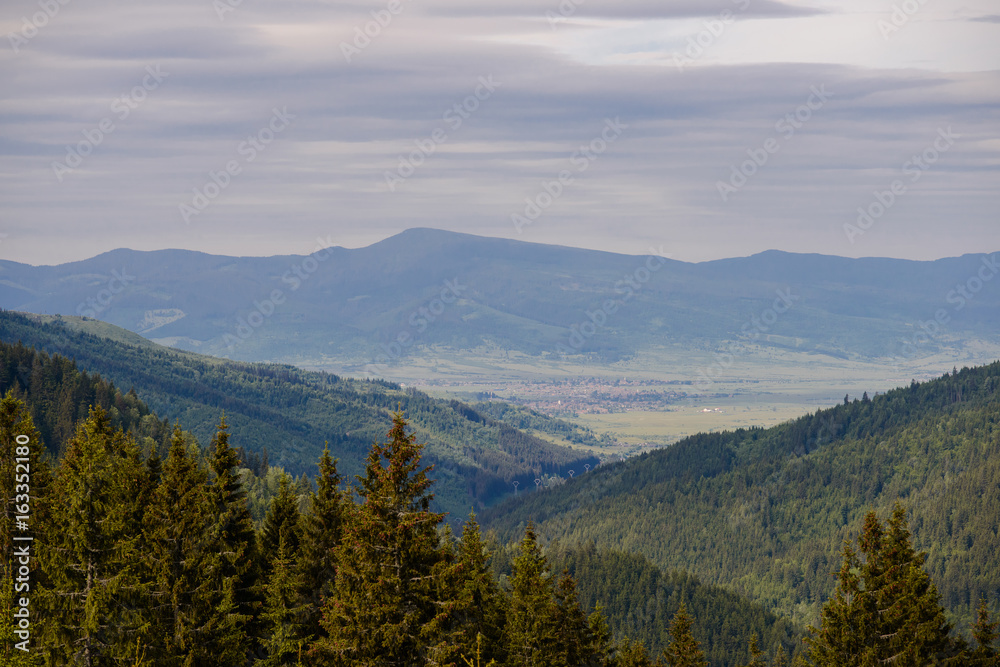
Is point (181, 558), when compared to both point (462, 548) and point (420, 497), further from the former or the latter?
point (462, 548)

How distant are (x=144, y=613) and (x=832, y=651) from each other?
97.0 ft

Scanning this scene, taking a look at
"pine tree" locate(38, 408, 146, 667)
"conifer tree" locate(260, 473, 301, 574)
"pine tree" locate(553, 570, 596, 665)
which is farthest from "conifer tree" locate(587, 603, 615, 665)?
"pine tree" locate(38, 408, 146, 667)

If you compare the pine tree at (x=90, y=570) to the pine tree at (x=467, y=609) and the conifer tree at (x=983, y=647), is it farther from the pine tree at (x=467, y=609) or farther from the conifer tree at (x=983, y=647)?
the conifer tree at (x=983, y=647)

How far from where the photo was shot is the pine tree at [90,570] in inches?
1553

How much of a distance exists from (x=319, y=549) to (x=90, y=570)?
9738 mm

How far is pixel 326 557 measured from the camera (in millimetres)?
46219

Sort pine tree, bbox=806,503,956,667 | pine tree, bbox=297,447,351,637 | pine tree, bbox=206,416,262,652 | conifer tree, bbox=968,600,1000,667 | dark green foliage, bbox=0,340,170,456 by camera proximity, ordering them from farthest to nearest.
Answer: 1. dark green foliage, bbox=0,340,170,456
2. conifer tree, bbox=968,600,1000,667
3. pine tree, bbox=806,503,956,667
4. pine tree, bbox=297,447,351,637
5. pine tree, bbox=206,416,262,652

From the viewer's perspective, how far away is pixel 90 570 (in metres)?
40.0

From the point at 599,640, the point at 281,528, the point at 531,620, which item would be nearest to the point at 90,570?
the point at 281,528

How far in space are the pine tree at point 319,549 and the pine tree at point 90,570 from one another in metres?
7.48

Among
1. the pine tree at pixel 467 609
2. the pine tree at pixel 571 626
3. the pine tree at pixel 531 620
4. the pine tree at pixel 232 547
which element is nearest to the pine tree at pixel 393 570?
the pine tree at pixel 467 609

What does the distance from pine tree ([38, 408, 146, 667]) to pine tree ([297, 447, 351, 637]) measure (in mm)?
7477

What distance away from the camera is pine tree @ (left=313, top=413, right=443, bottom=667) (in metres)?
36.7

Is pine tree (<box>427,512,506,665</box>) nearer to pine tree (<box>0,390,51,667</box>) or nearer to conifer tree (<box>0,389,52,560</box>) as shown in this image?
pine tree (<box>0,390,51,667</box>)
